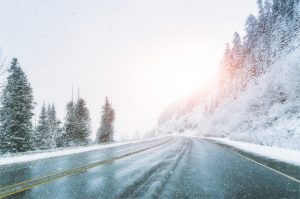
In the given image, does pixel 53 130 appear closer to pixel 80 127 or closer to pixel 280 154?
pixel 80 127

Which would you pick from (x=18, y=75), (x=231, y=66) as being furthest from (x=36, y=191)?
(x=231, y=66)

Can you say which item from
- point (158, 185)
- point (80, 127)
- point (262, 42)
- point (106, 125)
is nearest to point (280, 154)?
point (158, 185)

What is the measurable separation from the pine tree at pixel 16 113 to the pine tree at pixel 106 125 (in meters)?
35.2

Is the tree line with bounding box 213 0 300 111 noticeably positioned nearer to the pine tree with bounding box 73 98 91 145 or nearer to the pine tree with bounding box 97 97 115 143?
the pine tree with bounding box 97 97 115 143

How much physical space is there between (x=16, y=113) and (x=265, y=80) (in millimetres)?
34493

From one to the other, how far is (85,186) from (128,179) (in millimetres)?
1553

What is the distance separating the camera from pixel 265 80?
1805 inches

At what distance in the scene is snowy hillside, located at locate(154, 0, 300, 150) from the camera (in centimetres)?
3422

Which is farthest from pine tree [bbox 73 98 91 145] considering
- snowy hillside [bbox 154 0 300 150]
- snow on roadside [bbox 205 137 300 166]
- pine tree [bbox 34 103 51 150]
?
snow on roadside [bbox 205 137 300 166]

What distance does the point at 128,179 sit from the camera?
32.1 feet

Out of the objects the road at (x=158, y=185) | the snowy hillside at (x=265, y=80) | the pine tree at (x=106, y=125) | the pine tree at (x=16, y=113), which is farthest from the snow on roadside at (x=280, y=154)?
the pine tree at (x=106, y=125)

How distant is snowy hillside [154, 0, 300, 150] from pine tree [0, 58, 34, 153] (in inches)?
947

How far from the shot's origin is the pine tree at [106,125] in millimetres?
69625

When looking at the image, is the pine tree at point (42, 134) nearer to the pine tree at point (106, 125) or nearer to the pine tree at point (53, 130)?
the pine tree at point (53, 130)
